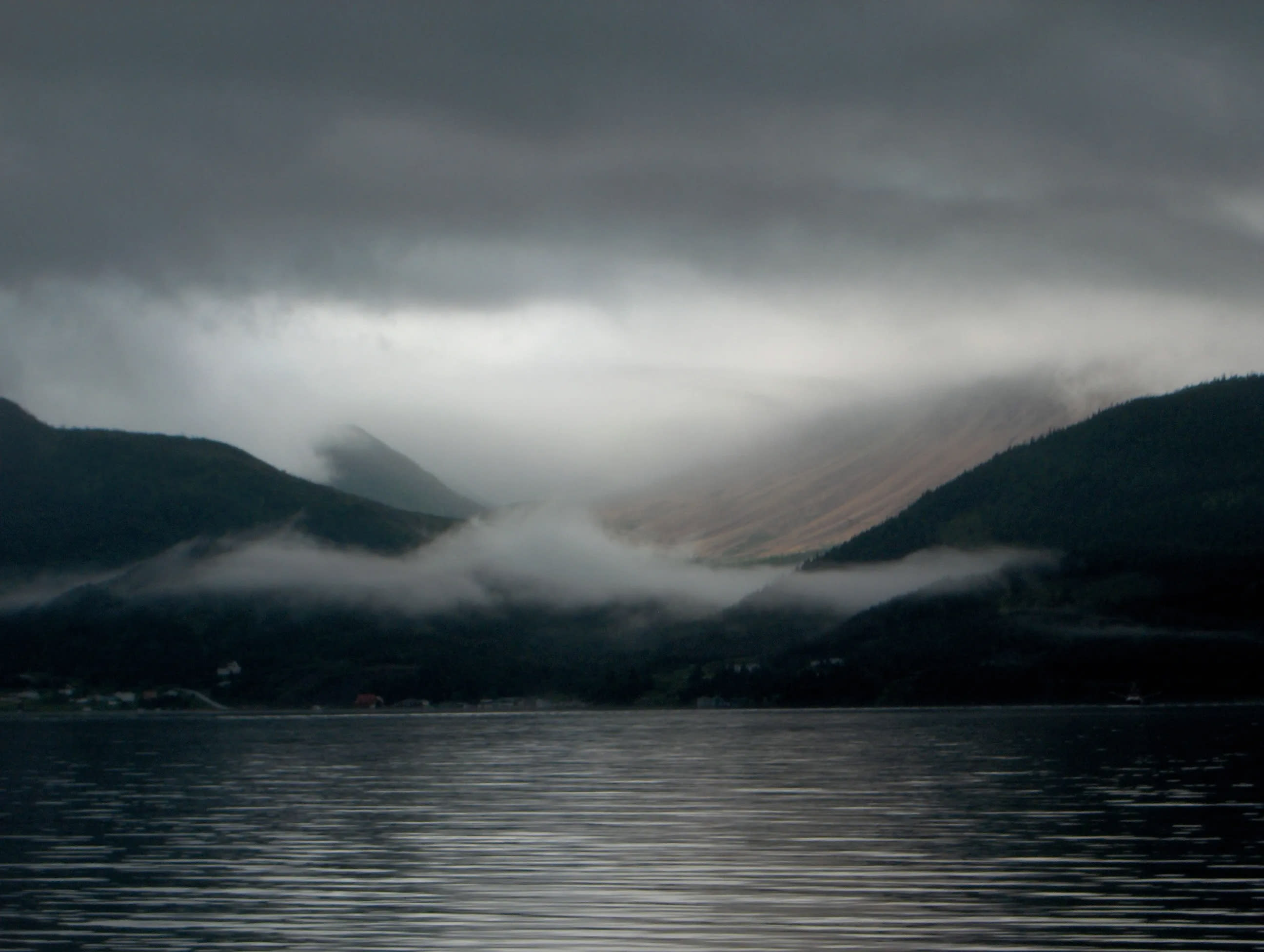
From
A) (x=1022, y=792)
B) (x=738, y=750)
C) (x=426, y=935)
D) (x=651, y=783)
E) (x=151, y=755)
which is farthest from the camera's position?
(x=151, y=755)

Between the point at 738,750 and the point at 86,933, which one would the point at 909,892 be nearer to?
the point at 86,933

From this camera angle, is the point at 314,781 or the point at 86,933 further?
the point at 314,781

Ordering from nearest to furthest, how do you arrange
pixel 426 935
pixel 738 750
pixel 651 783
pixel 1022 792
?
pixel 426 935, pixel 1022 792, pixel 651 783, pixel 738 750

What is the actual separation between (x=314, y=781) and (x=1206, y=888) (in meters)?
81.9

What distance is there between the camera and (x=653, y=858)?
218ft

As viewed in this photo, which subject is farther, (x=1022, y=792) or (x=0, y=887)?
(x=1022, y=792)

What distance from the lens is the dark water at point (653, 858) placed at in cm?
4816

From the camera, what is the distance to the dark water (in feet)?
158

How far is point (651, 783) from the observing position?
11294 cm

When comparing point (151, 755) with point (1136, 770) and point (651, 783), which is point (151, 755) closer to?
→ point (651, 783)

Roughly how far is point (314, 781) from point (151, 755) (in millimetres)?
59024

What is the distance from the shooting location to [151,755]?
6742 inches

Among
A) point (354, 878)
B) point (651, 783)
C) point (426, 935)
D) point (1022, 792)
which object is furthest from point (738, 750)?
point (426, 935)

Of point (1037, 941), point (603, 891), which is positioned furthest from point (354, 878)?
point (1037, 941)
